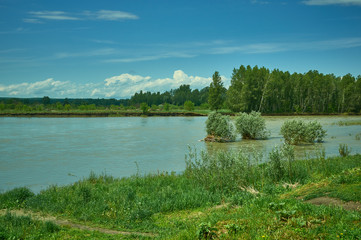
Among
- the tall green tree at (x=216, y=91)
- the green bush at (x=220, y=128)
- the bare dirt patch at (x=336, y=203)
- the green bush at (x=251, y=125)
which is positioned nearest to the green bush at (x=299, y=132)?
the green bush at (x=251, y=125)

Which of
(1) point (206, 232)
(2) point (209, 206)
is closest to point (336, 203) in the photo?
(2) point (209, 206)

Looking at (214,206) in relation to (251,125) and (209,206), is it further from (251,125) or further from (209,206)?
(251,125)

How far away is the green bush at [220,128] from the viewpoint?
92.5 ft

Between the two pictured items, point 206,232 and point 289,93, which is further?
point 289,93

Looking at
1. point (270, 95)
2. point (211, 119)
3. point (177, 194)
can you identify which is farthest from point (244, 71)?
point (177, 194)

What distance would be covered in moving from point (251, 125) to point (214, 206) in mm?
21576

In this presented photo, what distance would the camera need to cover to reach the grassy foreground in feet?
19.6

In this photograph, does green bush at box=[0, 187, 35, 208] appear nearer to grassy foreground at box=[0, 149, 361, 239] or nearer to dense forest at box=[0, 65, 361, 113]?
grassy foreground at box=[0, 149, 361, 239]

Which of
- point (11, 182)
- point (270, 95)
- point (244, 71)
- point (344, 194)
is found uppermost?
point (244, 71)

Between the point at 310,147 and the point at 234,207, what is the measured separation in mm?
17100

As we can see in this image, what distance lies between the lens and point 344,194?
749 cm

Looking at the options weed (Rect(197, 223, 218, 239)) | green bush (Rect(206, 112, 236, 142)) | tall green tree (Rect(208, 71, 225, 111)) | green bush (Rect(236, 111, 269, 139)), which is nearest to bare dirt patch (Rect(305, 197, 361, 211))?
weed (Rect(197, 223, 218, 239))

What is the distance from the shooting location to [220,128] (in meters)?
28.1

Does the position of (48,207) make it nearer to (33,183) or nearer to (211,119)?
(33,183)
